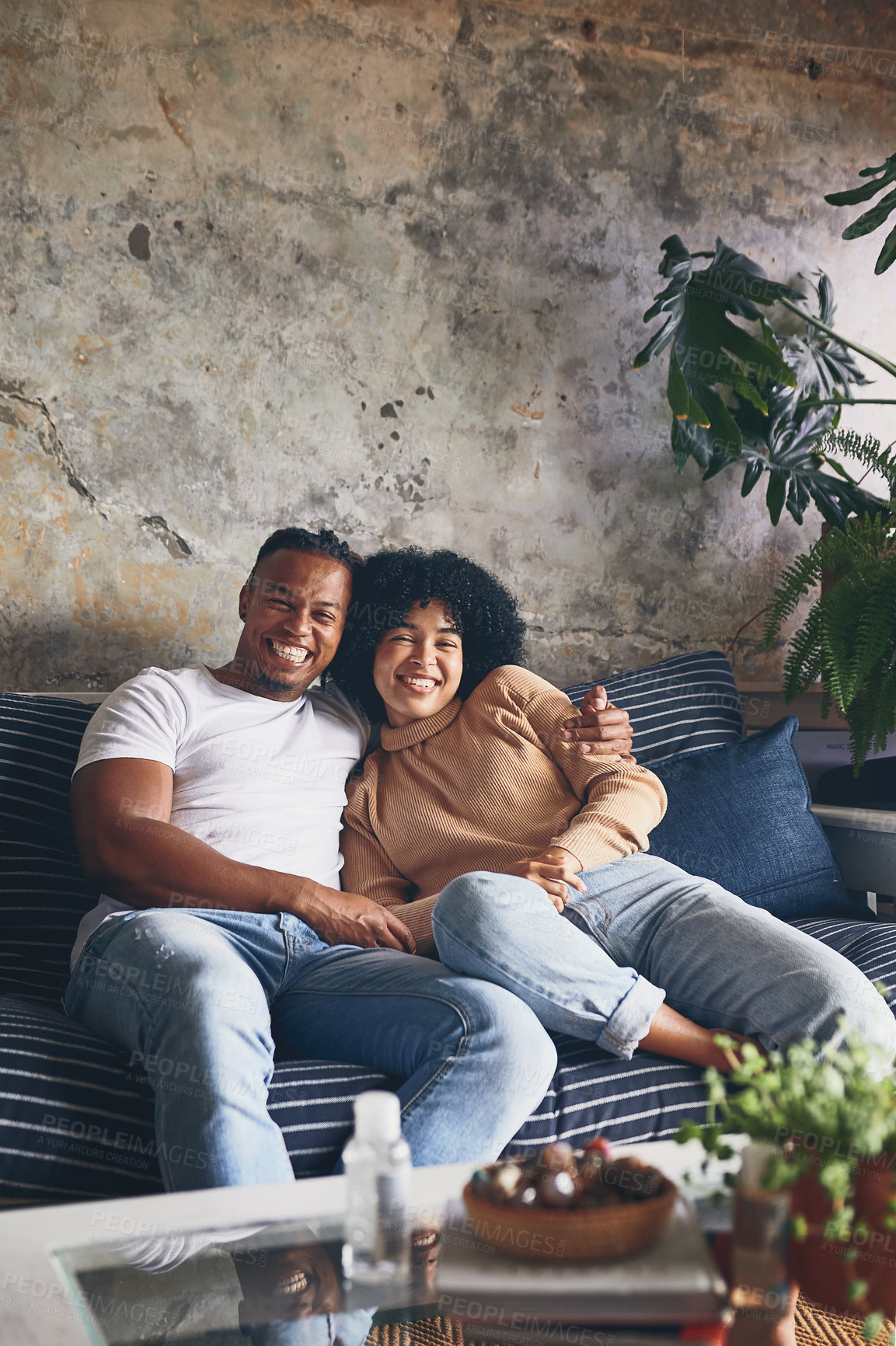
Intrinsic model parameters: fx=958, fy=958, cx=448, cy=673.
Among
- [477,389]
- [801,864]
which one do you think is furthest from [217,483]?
[801,864]

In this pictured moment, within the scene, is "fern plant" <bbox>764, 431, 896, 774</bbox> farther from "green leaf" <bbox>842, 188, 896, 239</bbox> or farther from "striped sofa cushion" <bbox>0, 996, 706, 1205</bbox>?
"striped sofa cushion" <bbox>0, 996, 706, 1205</bbox>

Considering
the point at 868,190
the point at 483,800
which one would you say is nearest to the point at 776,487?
the point at 868,190

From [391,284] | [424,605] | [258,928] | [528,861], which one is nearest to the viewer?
[258,928]

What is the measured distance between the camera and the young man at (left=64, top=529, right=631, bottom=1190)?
1.13 metres

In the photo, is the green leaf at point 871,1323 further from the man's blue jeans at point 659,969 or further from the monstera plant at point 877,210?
the monstera plant at point 877,210

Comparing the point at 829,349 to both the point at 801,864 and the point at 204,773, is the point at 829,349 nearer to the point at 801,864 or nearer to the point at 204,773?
the point at 801,864

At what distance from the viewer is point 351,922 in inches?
58.2

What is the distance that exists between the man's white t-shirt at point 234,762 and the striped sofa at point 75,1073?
10 centimetres

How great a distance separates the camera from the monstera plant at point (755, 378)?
6.73 feet

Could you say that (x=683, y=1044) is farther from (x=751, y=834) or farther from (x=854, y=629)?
(x=854, y=629)

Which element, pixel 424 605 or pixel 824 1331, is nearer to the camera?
pixel 824 1331

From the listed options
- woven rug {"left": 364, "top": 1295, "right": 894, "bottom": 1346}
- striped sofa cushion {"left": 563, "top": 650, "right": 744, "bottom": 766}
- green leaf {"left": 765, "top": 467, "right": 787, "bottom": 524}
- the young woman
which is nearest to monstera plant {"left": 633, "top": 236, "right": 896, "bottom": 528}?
green leaf {"left": 765, "top": 467, "right": 787, "bottom": 524}

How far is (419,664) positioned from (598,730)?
1.14ft

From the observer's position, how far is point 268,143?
2090mm
